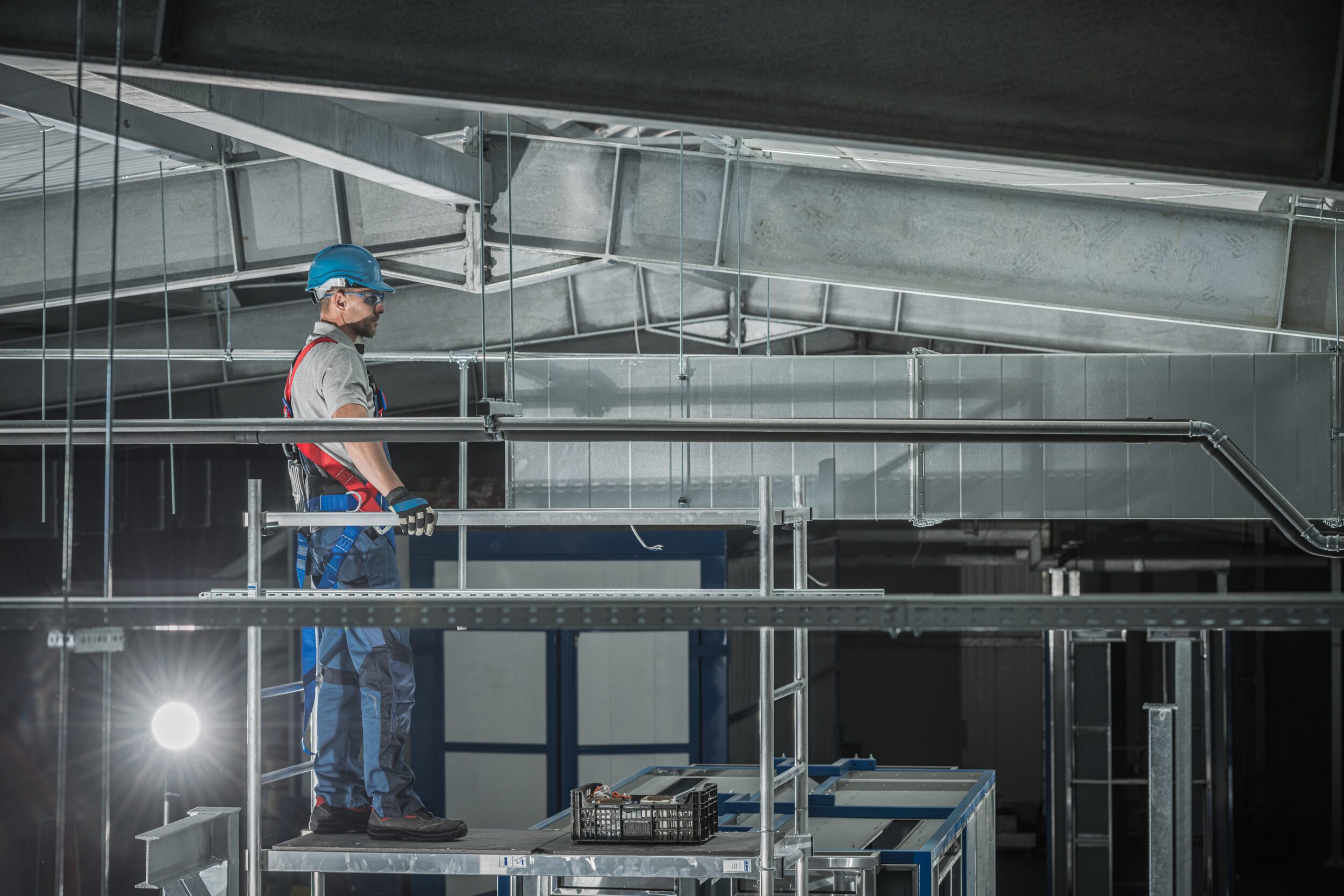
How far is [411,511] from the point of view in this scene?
4.93 m

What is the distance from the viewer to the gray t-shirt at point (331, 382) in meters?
5.19

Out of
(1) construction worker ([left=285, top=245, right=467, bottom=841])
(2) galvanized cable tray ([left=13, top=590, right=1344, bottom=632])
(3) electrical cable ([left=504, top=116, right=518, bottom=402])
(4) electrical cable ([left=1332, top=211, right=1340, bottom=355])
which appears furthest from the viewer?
(4) electrical cable ([left=1332, top=211, right=1340, bottom=355])

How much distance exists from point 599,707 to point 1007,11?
10.0 metres

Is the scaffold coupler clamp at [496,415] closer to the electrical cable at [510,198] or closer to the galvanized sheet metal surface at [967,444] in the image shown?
the electrical cable at [510,198]

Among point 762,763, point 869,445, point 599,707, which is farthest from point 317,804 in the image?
point 599,707

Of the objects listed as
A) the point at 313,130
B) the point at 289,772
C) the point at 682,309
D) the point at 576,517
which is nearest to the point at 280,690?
the point at 289,772

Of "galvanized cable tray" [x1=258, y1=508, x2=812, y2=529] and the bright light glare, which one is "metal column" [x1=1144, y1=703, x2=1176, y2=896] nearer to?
"galvanized cable tray" [x1=258, y1=508, x2=812, y2=529]

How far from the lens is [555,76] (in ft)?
14.0

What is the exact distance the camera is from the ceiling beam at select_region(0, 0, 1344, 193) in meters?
4.18

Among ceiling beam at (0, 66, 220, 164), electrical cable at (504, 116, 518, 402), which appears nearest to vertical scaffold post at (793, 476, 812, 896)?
electrical cable at (504, 116, 518, 402)

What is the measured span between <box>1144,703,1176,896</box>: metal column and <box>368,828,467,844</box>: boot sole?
4.13 meters

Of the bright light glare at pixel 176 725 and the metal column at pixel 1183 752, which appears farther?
the bright light glare at pixel 176 725

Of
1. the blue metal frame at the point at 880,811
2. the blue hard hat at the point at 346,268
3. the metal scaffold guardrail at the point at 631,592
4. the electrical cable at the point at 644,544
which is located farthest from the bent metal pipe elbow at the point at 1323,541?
the blue hard hat at the point at 346,268

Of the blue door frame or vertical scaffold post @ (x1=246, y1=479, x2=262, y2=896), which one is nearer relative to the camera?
vertical scaffold post @ (x1=246, y1=479, x2=262, y2=896)
